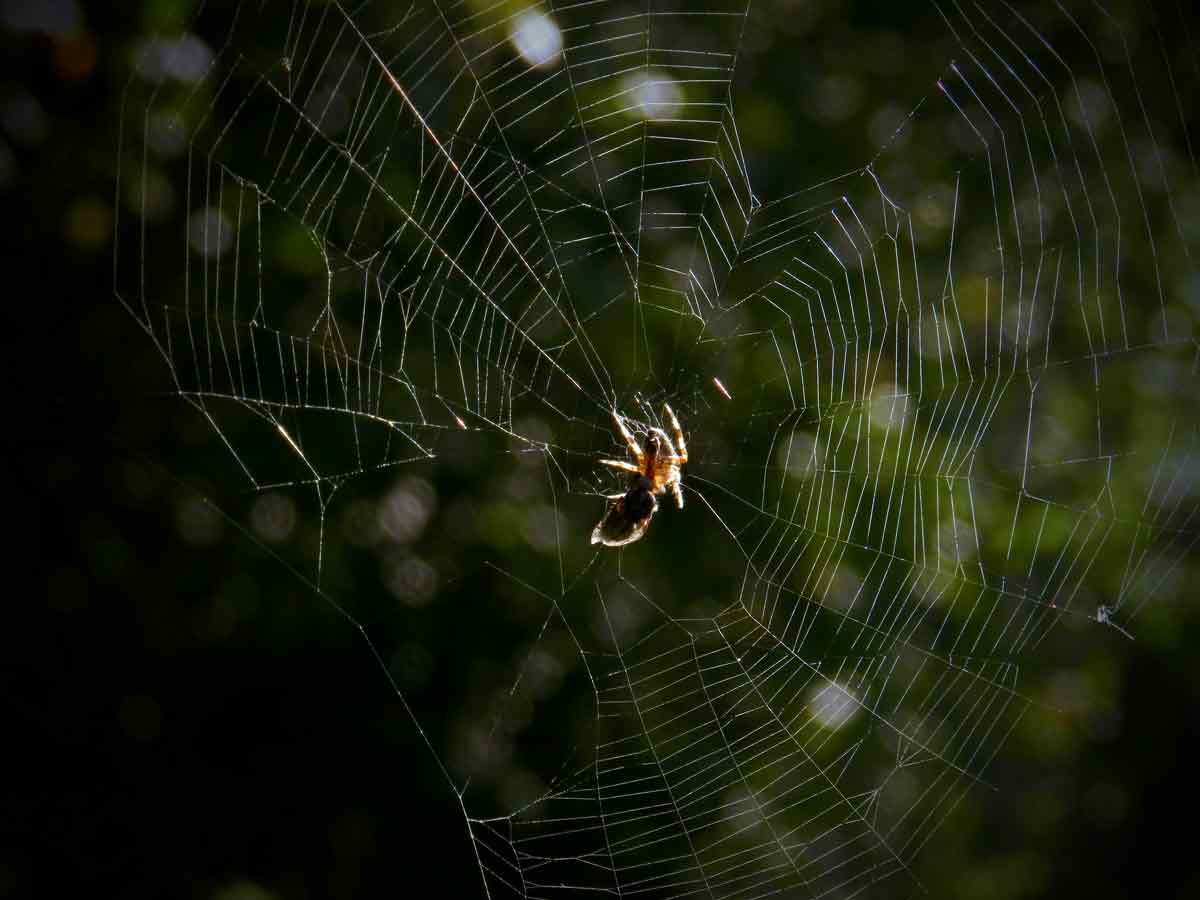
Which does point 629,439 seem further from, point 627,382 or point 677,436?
point 627,382

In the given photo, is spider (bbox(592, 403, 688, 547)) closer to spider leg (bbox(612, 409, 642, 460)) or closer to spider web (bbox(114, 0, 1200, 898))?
spider leg (bbox(612, 409, 642, 460))

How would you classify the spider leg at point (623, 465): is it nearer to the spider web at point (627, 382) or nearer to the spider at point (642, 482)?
the spider at point (642, 482)

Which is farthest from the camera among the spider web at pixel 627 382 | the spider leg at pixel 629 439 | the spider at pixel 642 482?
the spider web at pixel 627 382

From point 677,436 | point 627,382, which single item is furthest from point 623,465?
point 627,382

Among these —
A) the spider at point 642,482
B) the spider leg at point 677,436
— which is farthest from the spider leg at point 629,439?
the spider leg at point 677,436

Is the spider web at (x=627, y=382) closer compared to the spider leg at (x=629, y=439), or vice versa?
the spider leg at (x=629, y=439)

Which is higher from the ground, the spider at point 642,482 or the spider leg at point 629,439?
the spider leg at point 629,439

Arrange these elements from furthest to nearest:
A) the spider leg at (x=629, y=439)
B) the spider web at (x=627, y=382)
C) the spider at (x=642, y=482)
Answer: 1. the spider web at (x=627, y=382)
2. the spider leg at (x=629, y=439)
3. the spider at (x=642, y=482)
